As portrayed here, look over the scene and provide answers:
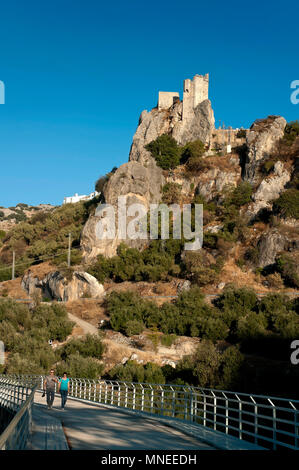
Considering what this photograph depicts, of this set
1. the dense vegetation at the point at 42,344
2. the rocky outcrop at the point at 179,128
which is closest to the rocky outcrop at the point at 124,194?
the rocky outcrop at the point at 179,128

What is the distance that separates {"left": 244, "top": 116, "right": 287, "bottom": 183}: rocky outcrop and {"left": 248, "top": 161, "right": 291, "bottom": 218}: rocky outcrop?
12.2ft

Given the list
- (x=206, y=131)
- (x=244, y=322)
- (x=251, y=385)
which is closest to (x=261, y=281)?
(x=244, y=322)

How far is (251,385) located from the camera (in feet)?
108

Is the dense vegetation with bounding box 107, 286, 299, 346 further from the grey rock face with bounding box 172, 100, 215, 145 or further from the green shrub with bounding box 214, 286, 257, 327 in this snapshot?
the grey rock face with bounding box 172, 100, 215, 145

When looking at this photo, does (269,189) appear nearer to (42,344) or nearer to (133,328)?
(133,328)

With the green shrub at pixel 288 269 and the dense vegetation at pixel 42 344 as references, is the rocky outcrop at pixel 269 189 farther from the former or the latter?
the dense vegetation at pixel 42 344

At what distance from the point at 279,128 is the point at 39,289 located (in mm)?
40476

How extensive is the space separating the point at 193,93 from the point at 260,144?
1911 cm

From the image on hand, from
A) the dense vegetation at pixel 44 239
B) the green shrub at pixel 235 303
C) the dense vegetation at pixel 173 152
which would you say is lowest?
the green shrub at pixel 235 303

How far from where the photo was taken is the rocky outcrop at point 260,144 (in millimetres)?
70812

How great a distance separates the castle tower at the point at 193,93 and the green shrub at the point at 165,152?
6976mm

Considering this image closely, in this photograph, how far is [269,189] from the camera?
65.9m

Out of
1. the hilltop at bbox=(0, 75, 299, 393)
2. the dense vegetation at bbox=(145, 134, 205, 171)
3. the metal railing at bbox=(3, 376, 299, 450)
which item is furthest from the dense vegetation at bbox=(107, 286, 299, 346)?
the dense vegetation at bbox=(145, 134, 205, 171)

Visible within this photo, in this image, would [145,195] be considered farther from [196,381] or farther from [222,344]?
[196,381]
